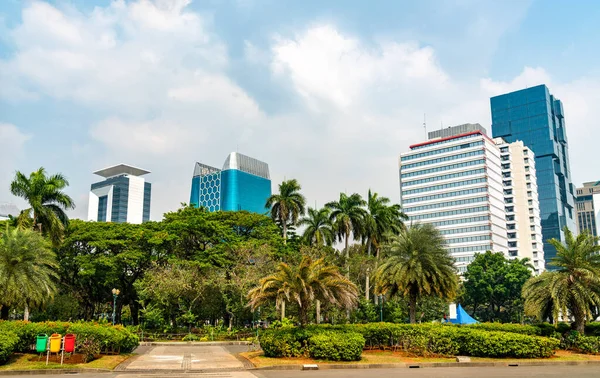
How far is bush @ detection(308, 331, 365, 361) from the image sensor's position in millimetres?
24328

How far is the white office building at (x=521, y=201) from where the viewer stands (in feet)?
470

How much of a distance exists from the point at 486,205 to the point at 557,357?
10523 cm

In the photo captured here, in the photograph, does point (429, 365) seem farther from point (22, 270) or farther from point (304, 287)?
point (22, 270)

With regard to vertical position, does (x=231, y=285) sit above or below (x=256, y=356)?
above

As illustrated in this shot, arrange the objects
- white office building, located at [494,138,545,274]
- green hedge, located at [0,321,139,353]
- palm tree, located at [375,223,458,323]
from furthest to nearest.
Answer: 1. white office building, located at [494,138,545,274]
2. palm tree, located at [375,223,458,323]
3. green hedge, located at [0,321,139,353]

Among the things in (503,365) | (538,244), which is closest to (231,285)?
(503,365)

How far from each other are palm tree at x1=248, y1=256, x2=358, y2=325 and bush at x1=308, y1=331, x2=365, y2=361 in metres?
2.17

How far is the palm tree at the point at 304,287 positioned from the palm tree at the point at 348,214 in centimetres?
3457

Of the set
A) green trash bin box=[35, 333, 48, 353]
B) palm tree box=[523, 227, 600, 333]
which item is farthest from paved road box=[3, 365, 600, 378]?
palm tree box=[523, 227, 600, 333]

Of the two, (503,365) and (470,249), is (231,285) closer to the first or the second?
(503,365)

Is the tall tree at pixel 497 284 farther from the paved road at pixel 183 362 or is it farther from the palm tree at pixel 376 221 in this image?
the paved road at pixel 183 362

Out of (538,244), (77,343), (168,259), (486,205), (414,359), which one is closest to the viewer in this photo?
(77,343)

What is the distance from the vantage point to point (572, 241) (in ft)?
104

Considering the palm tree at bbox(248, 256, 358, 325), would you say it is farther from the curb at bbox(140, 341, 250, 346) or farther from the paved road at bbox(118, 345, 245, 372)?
the curb at bbox(140, 341, 250, 346)
